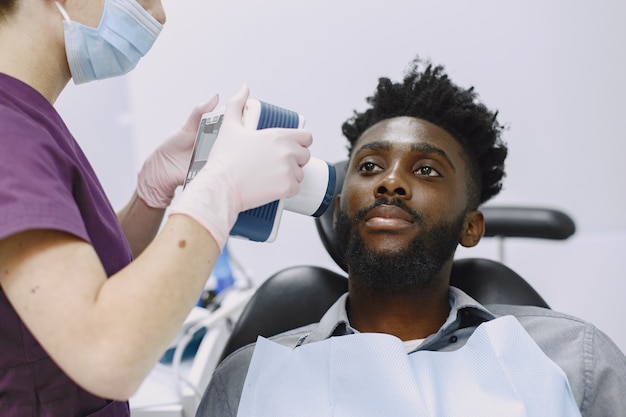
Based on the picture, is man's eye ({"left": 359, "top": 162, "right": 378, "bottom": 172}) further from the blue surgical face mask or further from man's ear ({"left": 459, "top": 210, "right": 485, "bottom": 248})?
the blue surgical face mask

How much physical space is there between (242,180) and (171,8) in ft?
5.26

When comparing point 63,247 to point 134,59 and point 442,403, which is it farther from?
point 442,403

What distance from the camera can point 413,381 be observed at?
102 centimetres

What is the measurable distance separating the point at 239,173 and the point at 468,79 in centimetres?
157

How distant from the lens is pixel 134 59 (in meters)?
0.98

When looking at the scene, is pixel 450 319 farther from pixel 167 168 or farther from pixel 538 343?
pixel 167 168

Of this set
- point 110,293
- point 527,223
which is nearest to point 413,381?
point 110,293

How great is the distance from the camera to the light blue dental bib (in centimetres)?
99

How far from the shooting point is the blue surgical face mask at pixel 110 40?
86 centimetres

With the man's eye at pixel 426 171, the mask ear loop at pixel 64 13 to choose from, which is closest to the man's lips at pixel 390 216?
the man's eye at pixel 426 171

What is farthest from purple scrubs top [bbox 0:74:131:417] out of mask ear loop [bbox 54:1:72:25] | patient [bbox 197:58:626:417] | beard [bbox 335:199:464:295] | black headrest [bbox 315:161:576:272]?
black headrest [bbox 315:161:576:272]

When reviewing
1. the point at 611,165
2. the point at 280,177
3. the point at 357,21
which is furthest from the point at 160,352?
the point at 611,165

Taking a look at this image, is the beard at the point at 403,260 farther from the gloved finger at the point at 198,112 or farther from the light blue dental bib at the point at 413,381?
the gloved finger at the point at 198,112

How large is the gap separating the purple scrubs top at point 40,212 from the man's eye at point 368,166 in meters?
0.55
